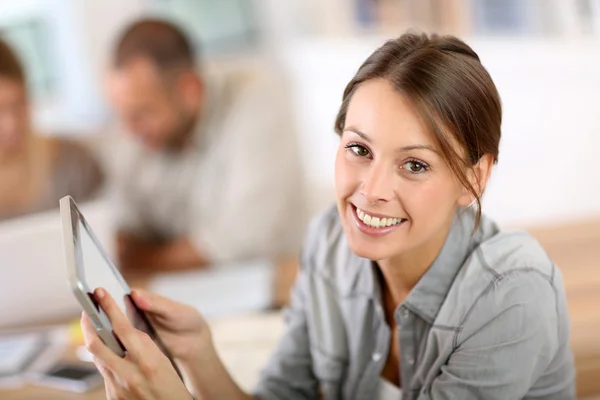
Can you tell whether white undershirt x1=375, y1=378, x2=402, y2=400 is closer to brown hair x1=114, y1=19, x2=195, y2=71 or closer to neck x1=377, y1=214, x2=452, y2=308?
neck x1=377, y1=214, x2=452, y2=308

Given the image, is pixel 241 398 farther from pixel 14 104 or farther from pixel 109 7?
pixel 109 7

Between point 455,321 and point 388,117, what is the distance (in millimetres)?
210

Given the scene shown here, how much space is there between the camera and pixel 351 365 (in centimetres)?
81

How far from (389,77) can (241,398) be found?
40cm

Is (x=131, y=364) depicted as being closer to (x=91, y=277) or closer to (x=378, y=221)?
(x=91, y=277)

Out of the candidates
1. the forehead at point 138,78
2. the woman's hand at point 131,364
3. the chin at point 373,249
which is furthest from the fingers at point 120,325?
the forehead at point 138,78

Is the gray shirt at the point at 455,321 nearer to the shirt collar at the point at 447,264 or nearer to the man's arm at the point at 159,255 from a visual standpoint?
the shirt collar at the point at 447,264

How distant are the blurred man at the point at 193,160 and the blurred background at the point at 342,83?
0.09 metres

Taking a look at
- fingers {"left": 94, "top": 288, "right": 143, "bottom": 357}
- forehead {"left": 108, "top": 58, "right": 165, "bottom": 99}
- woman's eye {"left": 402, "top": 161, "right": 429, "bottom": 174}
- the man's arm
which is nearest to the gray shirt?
woman's eye {"left": 402, "top": 161, "right": 429, "bottom": 174}

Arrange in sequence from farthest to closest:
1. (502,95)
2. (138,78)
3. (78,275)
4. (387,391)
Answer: (138,78), (502,95), (387,391), (78,275)

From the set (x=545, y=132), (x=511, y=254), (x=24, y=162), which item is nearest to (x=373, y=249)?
(x=511, y=254)

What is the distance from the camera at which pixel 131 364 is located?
65 centimetres

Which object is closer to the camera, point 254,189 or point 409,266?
point 409,266

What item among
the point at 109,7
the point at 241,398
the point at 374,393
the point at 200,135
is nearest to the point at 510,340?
the point at 374,393
